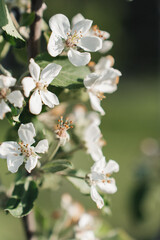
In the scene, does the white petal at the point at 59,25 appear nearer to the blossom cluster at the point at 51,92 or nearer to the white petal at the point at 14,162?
the blossom cluster at the point at 51,92

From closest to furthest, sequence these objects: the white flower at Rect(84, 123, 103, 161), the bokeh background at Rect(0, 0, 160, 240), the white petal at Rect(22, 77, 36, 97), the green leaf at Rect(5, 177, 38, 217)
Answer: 1. the white petal at Rect(22, 77, 36, 97)
2. the green leaf at Rect(5, 177, 38, 217)
3. the white flower at Rect(84, 123, 103, 161)
4. the bokeh background at Rect(0, 0, 160, 240)

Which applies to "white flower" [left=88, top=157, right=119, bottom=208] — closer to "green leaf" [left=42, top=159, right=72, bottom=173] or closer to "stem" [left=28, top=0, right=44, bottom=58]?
"green leaf" [left=42, top=159, right=72, bottom=173]

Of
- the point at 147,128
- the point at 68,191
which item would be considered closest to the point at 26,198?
the point at 68,191

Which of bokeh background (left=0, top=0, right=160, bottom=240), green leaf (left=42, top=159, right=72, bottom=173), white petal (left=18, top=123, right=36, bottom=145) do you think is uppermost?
white petal (left=18, top=123, right=36, bottom=145)

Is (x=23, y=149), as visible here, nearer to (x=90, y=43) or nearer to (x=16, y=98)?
(x=16, y=98)

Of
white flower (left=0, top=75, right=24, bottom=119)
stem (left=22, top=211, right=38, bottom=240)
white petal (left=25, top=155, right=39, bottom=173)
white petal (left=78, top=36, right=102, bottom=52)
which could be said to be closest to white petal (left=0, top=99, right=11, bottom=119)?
white flower (left=0, top=75, right=24, bottom=119)

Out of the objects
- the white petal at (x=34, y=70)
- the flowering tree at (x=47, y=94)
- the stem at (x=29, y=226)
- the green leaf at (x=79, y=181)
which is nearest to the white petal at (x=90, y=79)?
the flowering tree at (x=47, y=94)

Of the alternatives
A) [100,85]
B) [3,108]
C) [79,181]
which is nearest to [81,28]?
[100,85]
